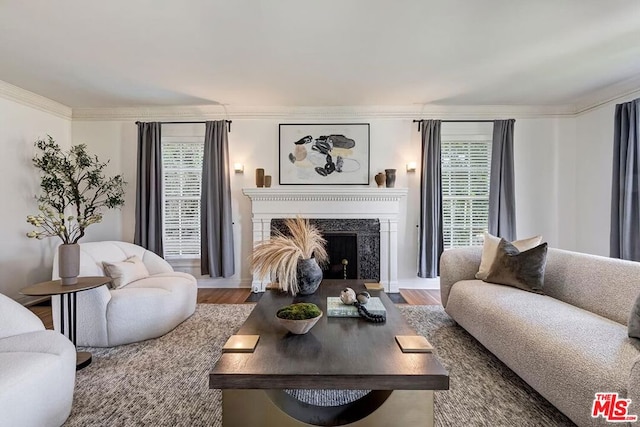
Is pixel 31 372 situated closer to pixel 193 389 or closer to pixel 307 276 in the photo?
pixel 193 389

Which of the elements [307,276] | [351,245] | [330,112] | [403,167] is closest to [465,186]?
[403,167]

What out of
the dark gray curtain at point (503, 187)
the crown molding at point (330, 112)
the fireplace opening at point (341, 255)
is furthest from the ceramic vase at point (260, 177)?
the dark gray curtain at point (503, 187)

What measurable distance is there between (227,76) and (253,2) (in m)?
1.33

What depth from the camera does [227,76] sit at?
3.28 m

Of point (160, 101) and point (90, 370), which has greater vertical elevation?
point (160, 101)

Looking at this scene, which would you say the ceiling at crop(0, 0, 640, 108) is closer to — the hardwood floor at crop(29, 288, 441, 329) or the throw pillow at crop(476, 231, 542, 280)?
the throw pillow at crop(476, 231, 542, 280)

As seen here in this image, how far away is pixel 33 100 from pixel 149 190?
1779mm

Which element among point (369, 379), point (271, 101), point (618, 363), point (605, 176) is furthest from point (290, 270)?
point (605, 176)

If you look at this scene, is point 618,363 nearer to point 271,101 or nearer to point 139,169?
point 271,101

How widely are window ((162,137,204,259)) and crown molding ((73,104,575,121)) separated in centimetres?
49

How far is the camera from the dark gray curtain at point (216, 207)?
4.20 m

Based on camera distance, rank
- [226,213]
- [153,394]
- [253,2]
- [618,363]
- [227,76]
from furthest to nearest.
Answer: [226,213] → [227,76] → [253,2] → [153,394] → [618,363]

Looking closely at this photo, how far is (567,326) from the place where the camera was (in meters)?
1.74

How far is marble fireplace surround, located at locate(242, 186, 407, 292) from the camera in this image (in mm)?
4145
